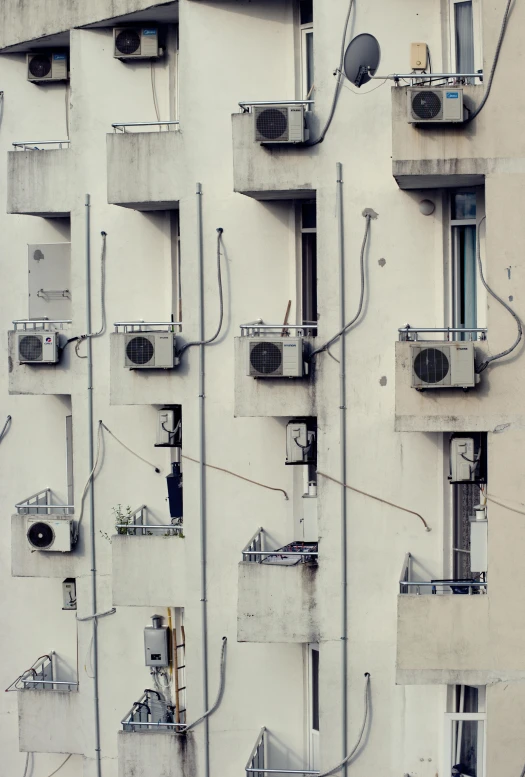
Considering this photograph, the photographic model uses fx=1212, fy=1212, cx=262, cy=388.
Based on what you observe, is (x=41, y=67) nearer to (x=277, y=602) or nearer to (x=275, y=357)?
(x=275, y=357)

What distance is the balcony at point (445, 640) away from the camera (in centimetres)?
1472

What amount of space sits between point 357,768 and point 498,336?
20.0 feet

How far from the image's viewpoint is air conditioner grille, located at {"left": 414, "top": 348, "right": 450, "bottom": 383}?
14367 mm

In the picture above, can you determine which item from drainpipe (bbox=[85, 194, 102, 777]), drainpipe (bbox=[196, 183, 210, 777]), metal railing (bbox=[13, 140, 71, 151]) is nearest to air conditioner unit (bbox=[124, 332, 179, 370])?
drainpipe (bbox=[196, 183, 210, 777])

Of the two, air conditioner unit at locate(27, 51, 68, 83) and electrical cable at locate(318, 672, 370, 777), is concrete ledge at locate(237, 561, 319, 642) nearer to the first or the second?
electrical cable at locate(318, 672, 370, 777)

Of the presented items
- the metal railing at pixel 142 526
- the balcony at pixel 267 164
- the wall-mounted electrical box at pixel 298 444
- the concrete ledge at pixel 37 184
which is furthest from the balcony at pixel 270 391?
the concrete ledge at pixel 37 184

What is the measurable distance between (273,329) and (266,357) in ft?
4.02

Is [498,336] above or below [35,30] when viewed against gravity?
below

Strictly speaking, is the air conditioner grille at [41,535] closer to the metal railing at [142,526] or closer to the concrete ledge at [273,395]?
the metal railing at [142,526]

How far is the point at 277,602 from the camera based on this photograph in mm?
16078

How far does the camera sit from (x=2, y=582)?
763 inches

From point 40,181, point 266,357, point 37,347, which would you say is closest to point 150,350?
point 266,357

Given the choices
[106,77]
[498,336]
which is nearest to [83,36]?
[106,77]

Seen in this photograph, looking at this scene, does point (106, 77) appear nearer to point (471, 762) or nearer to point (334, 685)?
point (334, 685)
